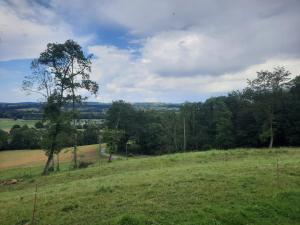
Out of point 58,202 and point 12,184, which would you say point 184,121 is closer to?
point 12,184

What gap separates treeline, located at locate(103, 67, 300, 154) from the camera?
6169cm

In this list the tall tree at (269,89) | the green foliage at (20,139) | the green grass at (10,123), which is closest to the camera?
the tall tree at (269,89)

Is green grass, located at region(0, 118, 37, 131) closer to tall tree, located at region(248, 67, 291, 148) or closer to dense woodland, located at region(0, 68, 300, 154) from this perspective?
dense woodland, located at region(0, 68, 300, 154)

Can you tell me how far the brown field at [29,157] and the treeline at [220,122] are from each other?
339 inches

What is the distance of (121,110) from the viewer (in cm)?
9306

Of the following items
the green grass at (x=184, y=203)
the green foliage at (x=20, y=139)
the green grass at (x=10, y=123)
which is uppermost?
the green grass at (x=10, y=123)

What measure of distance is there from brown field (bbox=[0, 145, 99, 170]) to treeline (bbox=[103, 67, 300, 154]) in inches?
339

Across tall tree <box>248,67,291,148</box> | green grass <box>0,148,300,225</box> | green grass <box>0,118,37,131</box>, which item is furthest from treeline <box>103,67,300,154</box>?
green grass <box>0,148,300,225</box>

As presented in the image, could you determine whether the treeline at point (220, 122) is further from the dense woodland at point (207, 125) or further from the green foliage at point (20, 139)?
the green foliage at point (20, 139)

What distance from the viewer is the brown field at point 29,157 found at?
73.8 m

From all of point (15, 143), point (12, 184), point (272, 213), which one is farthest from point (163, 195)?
point (15, 143)

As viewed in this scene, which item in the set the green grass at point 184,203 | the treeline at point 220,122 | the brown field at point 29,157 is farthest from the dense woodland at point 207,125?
the green grass at point 184,203

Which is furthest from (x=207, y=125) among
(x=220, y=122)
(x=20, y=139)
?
(x=20, y=139)

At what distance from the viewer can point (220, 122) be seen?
7856 centimetres
